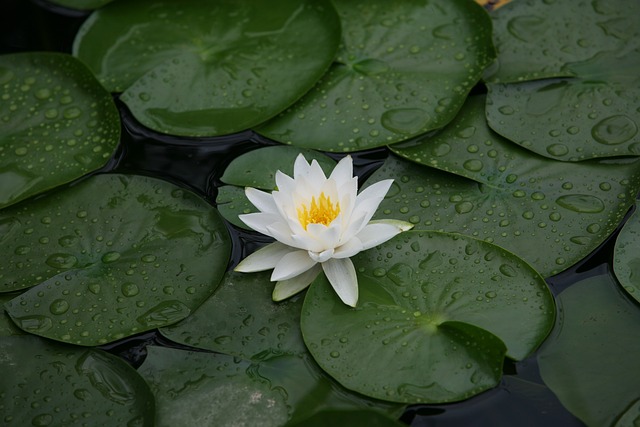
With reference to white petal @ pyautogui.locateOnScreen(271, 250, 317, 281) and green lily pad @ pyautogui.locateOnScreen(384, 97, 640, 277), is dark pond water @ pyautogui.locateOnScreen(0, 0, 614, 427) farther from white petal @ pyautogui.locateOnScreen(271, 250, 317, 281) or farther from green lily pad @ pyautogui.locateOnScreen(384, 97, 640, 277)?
white petal @ pyautogui.locateOnScreen(271, 250, 317, 281)

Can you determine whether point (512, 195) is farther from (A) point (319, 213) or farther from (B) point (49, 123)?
(B) point (49, 123)

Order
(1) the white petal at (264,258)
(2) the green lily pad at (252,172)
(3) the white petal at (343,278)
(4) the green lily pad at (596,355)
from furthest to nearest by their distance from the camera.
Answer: (2) the green lily pad at (252,172) < (1) the white petal at (264,258) < (3) the white petal at (343,278) < (4) the green lily pad at (596,355)

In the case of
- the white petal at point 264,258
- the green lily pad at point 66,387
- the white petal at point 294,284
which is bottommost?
the green lily pad at point 66,387

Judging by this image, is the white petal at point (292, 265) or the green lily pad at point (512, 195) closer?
the white petal at point (292, 265)

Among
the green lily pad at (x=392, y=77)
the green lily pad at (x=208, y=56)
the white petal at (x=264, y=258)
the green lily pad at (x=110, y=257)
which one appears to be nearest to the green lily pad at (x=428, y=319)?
the white petal at (x=264, y=258)

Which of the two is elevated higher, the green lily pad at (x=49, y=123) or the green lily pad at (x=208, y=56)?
the green lily pad at (x=208, y=56)

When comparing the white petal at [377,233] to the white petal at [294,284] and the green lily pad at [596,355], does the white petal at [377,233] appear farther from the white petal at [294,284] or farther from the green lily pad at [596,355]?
the green lily pad at [596,355]

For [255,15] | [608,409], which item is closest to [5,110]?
[255,15]

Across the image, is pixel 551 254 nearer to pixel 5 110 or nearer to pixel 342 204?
pixel 342 204

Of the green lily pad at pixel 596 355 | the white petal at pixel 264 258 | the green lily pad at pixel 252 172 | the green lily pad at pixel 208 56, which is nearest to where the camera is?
the green lily pad at pixel 596 355
